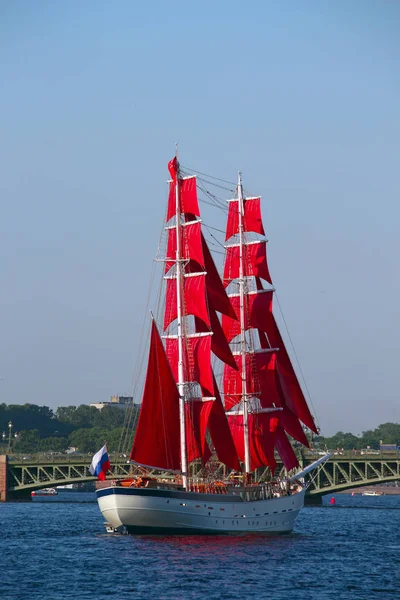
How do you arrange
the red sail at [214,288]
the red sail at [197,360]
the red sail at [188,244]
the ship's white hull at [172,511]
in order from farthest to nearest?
1. the red sail at [214,288]
2. the red sail at [188,244]
3. the red sail at [197,360]
4. the ship's white hull at [172,511]

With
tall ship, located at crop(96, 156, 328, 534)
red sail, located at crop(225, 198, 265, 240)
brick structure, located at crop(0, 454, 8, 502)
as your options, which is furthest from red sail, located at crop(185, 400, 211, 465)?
brick structure, located at crop(0, 454, 8, 502)

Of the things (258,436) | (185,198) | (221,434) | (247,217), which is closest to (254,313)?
(247,217)

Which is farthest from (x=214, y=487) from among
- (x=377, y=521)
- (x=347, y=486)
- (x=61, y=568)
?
(x=347, y=486)

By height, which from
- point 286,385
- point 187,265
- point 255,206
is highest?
point 255,206

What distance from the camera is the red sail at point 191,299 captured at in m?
83.9

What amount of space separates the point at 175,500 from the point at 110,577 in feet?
57.4

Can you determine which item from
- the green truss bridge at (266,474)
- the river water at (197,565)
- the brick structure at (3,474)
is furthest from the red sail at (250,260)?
the brick structure at (3,474)

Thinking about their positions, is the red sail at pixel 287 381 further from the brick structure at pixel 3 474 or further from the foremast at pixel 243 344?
the brick structure at pixel 3 474

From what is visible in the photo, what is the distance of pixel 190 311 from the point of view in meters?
84.6

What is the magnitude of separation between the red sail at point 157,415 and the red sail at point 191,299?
3.66 m

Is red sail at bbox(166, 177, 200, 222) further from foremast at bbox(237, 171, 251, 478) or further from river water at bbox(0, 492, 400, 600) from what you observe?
river water at bbox(0, 492, 400, 600)

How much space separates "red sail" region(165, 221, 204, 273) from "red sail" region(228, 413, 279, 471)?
1348 centimetres

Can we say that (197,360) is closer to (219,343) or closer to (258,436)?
(219,343)

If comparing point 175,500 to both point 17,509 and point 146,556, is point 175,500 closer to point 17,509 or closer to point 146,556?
point 146,556
